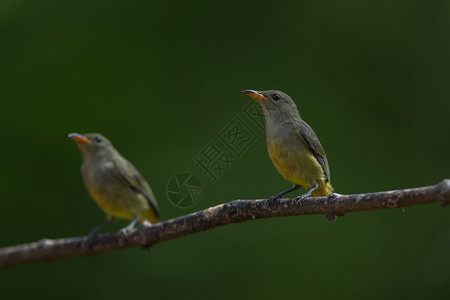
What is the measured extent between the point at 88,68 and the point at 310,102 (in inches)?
130

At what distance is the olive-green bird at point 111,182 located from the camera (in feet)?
18.7

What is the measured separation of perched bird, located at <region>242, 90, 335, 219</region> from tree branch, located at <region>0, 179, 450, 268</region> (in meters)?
0.38

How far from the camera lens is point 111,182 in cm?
573

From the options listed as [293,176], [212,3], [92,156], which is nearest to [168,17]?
[212,3]

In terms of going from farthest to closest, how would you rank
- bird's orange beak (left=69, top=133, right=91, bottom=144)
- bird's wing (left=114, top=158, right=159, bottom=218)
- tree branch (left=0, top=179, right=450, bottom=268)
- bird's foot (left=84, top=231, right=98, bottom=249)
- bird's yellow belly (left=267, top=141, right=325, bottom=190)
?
bird's wing (left=114, top=158, right=159, bottom=218), bird's orange beak (left=69, top=133, right=91, bottom=144), bird's foot (left=84, top=231, right=98, bottom=249), bird's yellow belly (left=267, top=141, right=325, bottom=190), tree branch (left=0, top=179, right=450, bottom=268)

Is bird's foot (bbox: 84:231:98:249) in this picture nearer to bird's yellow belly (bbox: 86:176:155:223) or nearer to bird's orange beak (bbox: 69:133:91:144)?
bird's yellow belly (bbox: 86:176:155:223)

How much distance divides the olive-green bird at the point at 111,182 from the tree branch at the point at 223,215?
0.49 m

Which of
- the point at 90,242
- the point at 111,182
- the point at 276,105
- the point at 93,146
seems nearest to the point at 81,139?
the point at 93,146

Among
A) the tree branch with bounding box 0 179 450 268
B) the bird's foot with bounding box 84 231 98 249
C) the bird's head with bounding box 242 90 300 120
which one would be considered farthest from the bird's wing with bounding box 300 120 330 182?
the bird's foot with bounding box 84 231 98 249

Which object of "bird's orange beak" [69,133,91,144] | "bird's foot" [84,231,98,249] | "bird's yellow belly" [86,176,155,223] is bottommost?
"bird's foot" [84,231,98,249]

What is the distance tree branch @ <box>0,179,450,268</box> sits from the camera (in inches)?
101

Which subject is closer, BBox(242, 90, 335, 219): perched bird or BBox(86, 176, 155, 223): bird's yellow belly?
BBox(242, 90, 335, 219): perched bird

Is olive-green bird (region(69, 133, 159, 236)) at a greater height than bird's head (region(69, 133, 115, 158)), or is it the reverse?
bird's head (region(69, 133, 115, 158))

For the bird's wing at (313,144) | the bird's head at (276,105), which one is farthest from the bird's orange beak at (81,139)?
the bird's wing at (313,144)
